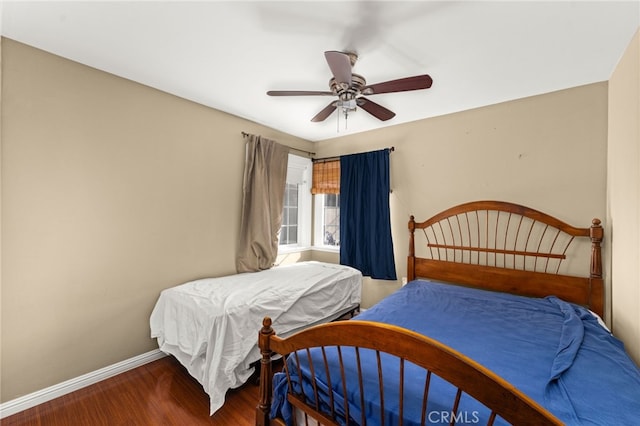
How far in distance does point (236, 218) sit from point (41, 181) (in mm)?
1590

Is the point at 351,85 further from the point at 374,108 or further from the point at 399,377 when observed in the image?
the point at 399,377

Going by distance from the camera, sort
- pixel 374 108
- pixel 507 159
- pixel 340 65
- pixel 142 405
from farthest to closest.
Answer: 1. pixel 507 159
2. pixel 374 108
3. pixel 142 405
4. pixel 340 65

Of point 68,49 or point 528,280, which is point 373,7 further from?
point 528,280

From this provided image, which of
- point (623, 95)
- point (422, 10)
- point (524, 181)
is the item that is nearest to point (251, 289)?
point (422, 10)

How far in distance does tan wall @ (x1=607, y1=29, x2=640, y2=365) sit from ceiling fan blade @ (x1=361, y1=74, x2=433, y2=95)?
1.21 metres

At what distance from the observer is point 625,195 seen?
173 centimetres

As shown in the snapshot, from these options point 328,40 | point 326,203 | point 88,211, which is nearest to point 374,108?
point 328,40

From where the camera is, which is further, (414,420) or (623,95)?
(623,95)

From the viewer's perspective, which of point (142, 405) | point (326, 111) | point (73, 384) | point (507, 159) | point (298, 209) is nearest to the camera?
point (142, 405)

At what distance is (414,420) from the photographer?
0.91m

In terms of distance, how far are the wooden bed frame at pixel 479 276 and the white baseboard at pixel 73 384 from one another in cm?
165

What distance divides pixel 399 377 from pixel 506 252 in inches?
79.5

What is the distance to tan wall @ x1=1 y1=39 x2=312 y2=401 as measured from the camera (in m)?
1.77

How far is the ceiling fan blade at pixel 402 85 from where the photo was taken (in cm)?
165
